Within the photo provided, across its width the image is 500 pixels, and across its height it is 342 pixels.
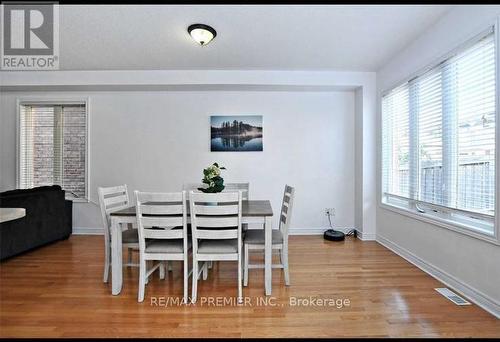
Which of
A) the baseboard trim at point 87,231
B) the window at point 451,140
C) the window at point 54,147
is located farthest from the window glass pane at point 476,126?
the window at point 54,147

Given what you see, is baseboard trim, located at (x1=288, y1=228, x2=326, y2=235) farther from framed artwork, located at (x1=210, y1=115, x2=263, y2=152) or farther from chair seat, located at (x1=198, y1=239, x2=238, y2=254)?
chair seat, located at (x1=198, y1=239, x2=238, y2=254)

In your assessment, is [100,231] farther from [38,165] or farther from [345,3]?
[345,3]

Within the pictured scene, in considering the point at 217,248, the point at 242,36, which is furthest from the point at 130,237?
the point at 242,36

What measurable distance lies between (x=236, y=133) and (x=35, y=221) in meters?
3.10

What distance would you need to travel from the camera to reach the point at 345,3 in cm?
225

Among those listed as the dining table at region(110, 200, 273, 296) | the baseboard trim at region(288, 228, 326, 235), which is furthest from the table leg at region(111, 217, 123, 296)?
the baseboard trim at region(288, 228, 326, 235)

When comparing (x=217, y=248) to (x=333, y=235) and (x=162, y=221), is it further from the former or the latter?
(x=333, y=235)

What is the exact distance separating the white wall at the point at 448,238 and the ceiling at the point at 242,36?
165 millimetres

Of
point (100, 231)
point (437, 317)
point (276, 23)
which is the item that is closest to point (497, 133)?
point (437, 317)

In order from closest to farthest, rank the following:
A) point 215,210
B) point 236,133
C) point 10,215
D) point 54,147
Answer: point 10,215, point 215,210, point 236,133, point 54,147

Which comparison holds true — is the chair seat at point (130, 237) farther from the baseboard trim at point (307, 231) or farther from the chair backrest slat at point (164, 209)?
the baseboard trim at point (307, 231)

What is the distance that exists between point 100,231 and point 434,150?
4.97m

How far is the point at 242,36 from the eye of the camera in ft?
9.21

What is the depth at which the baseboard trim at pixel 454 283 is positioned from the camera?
6.34 ft
